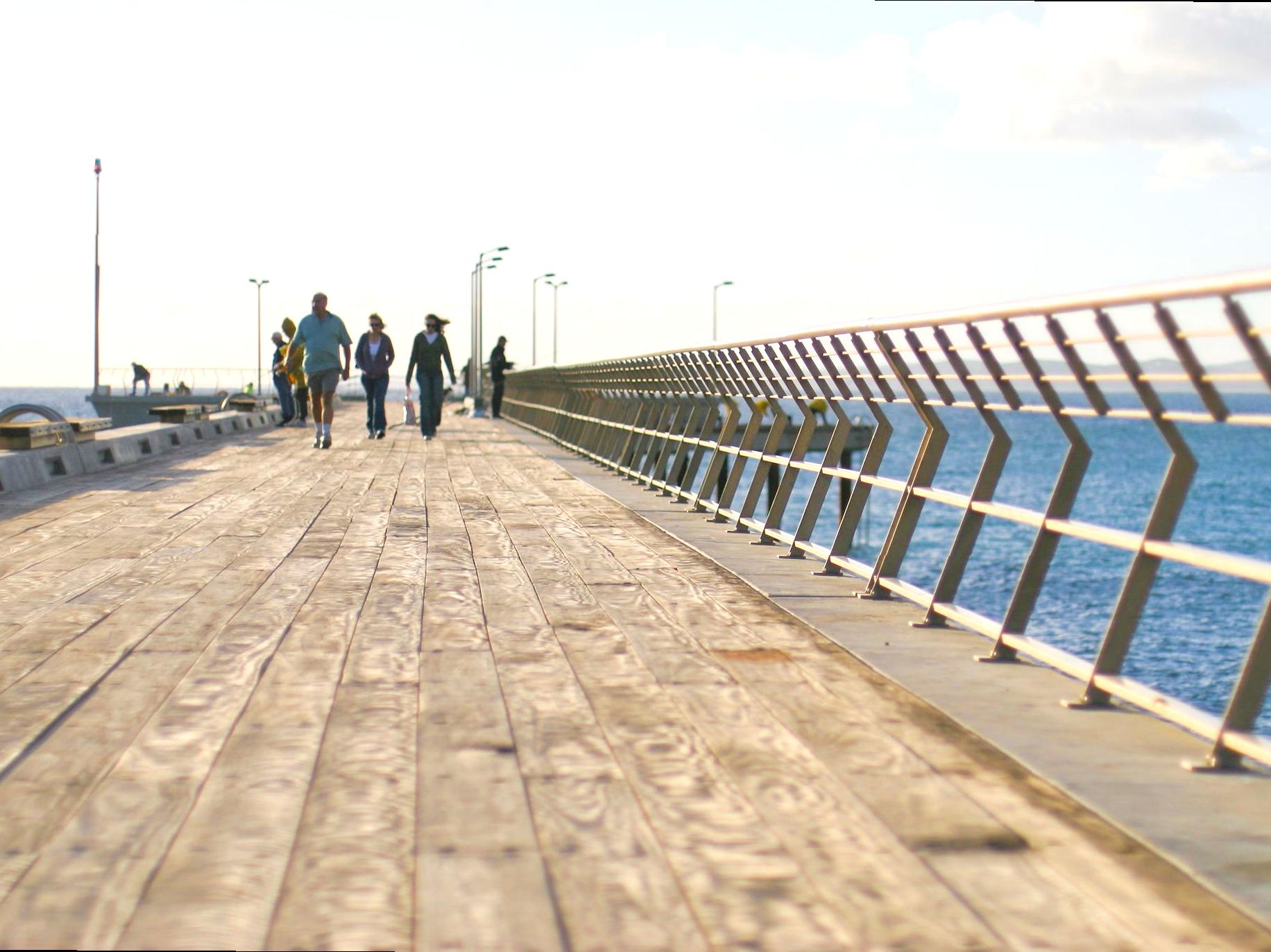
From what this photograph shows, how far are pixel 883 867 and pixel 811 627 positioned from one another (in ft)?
10.8

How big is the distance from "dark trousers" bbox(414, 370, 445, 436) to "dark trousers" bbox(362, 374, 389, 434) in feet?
2.04

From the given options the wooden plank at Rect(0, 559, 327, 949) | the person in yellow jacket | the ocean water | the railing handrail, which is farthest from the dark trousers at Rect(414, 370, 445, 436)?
the wooden plank at Rect(0, 559, 327, 949)

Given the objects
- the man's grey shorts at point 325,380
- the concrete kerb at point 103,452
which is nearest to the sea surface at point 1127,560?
the concrete kerb at point 103,452

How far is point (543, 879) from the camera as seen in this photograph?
328 centimetres

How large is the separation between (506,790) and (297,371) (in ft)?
87.3

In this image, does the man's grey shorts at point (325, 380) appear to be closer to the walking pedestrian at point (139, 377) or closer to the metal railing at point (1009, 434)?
the metal railing at point (1009, 434)

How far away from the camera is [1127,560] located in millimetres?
60656

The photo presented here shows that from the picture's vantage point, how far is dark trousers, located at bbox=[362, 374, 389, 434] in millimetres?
26500

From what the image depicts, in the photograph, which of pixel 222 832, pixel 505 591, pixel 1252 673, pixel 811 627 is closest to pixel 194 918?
pixel 222 832

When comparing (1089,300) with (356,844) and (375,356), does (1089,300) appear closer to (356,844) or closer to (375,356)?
(356,844)

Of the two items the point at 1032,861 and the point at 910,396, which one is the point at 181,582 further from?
the point at 1032,861

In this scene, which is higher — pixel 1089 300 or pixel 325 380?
pixel 1089 300

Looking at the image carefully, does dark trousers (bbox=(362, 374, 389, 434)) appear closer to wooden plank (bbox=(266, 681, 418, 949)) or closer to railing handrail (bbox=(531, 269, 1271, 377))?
railing handrail (bbox=(531, 269, 1271, 377))

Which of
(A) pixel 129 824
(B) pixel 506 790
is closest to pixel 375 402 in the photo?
(B) pixel 506 790
